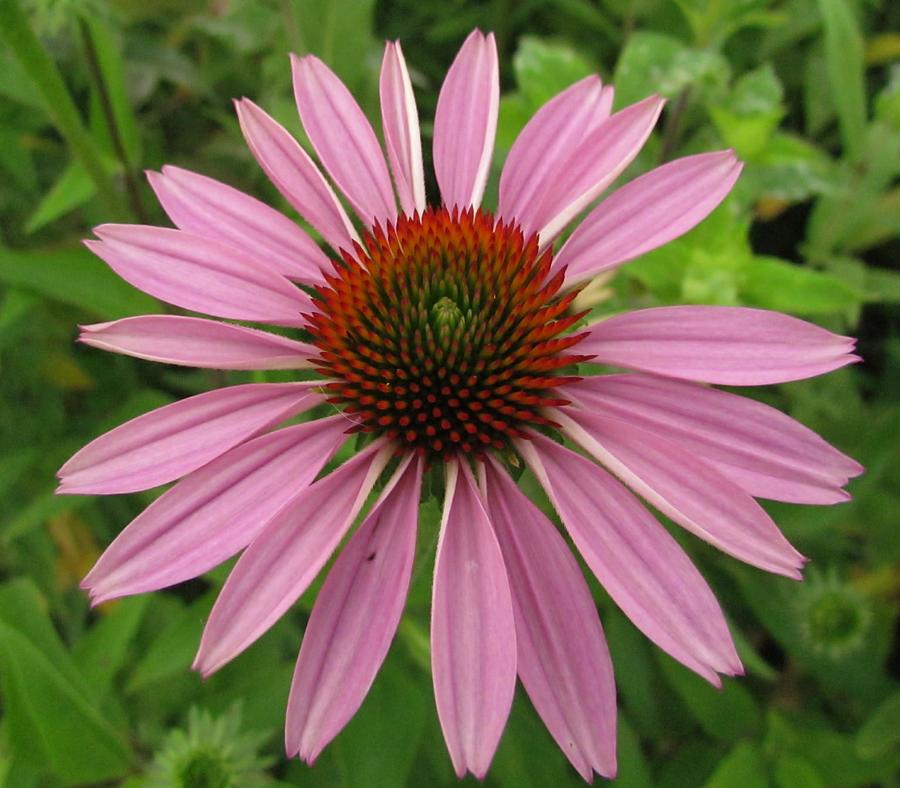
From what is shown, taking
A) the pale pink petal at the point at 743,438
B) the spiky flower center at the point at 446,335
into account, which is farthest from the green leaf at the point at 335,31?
the pale pink petal at the point at 743,438

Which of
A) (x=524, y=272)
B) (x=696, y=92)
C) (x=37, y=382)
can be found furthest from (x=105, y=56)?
(x=696, y=92)

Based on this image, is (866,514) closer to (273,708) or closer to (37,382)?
(273,708)

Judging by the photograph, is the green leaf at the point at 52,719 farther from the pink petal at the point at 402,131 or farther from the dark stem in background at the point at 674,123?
the dark stem in background at the point at 674,123

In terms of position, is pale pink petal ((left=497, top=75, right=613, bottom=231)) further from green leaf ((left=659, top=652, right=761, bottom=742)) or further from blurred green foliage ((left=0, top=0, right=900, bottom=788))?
green leaf ((left=659, top=652, right=761, bottom=742))

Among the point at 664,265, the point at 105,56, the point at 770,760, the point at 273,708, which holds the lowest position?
the point at 770,760

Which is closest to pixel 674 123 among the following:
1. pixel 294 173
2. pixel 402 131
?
pixel 402 131

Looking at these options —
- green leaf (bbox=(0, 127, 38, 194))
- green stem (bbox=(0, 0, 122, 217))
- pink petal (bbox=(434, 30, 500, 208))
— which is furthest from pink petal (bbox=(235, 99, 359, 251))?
green leaf (bbox=(0, 127, 38, 194))
